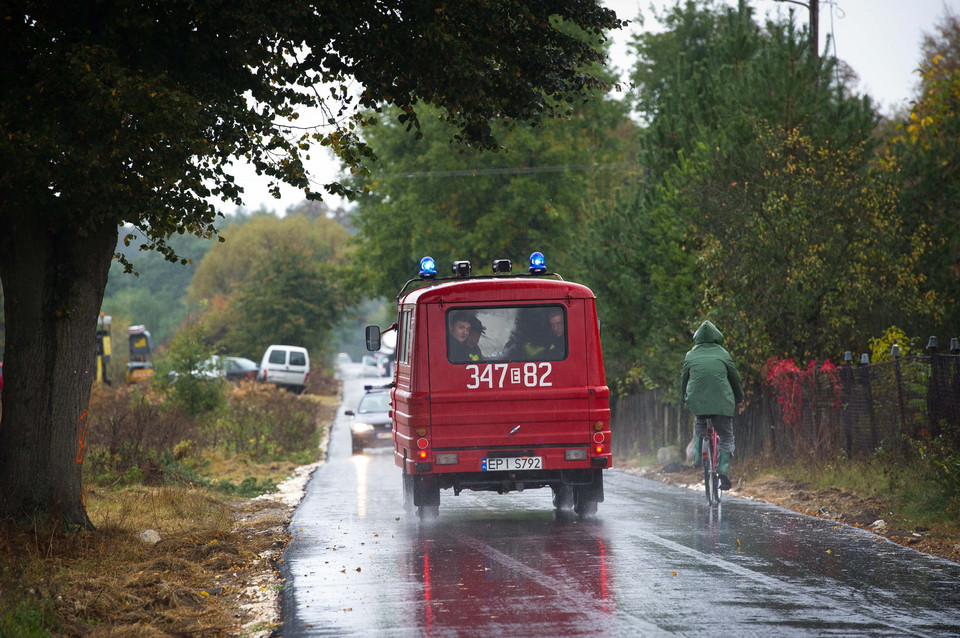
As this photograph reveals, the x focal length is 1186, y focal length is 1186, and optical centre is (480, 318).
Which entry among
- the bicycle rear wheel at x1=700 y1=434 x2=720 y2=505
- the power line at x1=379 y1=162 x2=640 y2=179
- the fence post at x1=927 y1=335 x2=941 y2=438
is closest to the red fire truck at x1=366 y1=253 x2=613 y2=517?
the bicycle rear wheel at x1=700 y1=434 x2=720 y2=505

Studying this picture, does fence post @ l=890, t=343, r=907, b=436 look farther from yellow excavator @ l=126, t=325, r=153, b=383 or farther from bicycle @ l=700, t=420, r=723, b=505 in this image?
yellow excavator @ l=126, t=325, r=153, b=383

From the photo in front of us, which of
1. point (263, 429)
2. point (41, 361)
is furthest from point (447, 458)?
point (263, 429)

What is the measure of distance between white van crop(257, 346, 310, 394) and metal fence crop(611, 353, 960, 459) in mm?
34495

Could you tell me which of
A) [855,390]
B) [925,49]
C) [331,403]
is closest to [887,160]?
[855,390]

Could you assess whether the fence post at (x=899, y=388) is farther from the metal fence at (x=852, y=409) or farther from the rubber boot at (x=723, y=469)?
the rubber boot at (x=723, y=469)

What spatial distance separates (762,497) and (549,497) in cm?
278

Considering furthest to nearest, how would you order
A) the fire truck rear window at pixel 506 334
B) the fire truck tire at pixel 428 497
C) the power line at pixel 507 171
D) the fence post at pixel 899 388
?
the power line at pixel 507 171 < the fence post at pixel 899 388 < the fire truck tire at pixel 428 497 < the fire truck rear window at pixel 506 334

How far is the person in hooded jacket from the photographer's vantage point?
1380 cm

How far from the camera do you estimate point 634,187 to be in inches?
1112

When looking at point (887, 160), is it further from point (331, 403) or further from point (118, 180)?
point (331, 403)

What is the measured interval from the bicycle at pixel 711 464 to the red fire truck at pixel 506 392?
1.60 m

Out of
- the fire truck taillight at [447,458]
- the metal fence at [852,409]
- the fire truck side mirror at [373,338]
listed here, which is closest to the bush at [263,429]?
the metal fence at [852,409]

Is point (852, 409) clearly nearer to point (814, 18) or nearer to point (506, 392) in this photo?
point (506, 392)

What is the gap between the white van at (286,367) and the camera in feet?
179
